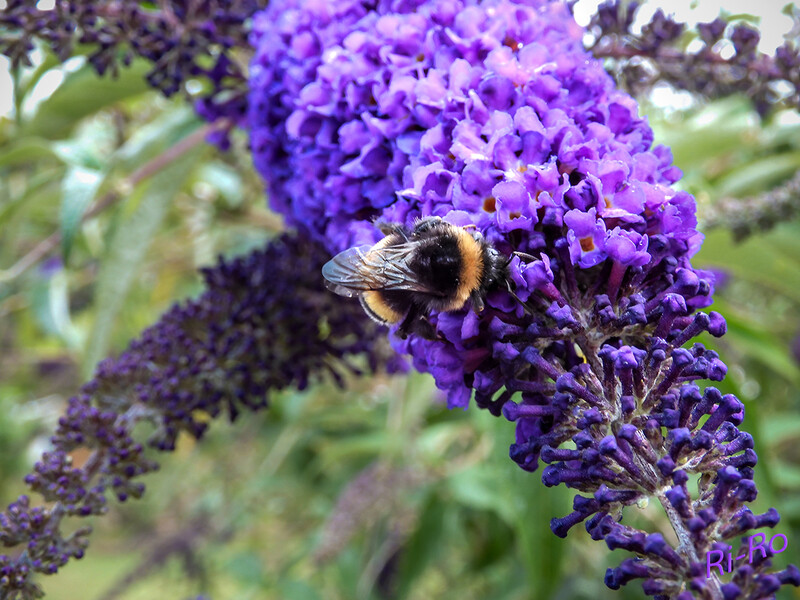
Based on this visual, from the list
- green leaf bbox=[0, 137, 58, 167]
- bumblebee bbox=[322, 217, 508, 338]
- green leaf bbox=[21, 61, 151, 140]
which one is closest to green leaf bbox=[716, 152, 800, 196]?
bumblebee bbox=[322, 217, 508, 338]

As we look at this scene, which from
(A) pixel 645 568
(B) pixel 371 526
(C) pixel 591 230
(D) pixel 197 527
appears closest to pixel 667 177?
(C) pixel 591 230

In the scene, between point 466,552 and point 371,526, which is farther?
point 466,552

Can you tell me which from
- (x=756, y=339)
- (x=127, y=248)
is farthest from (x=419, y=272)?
(x=756, y=339)

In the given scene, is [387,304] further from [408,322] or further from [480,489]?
→ [480,489]

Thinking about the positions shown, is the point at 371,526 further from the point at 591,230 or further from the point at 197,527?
the point at 591,230

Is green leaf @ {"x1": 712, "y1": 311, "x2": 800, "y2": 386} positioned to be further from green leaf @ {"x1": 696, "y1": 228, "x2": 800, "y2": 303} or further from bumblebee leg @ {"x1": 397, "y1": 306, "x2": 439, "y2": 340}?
bumblebee leg @ {"x1": 397, "y1": 306, "x2": 439, "y2": 340}

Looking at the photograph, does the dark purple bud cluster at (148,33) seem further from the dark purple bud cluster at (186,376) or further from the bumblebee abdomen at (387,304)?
the bumblebee abdomen at (387,304)
